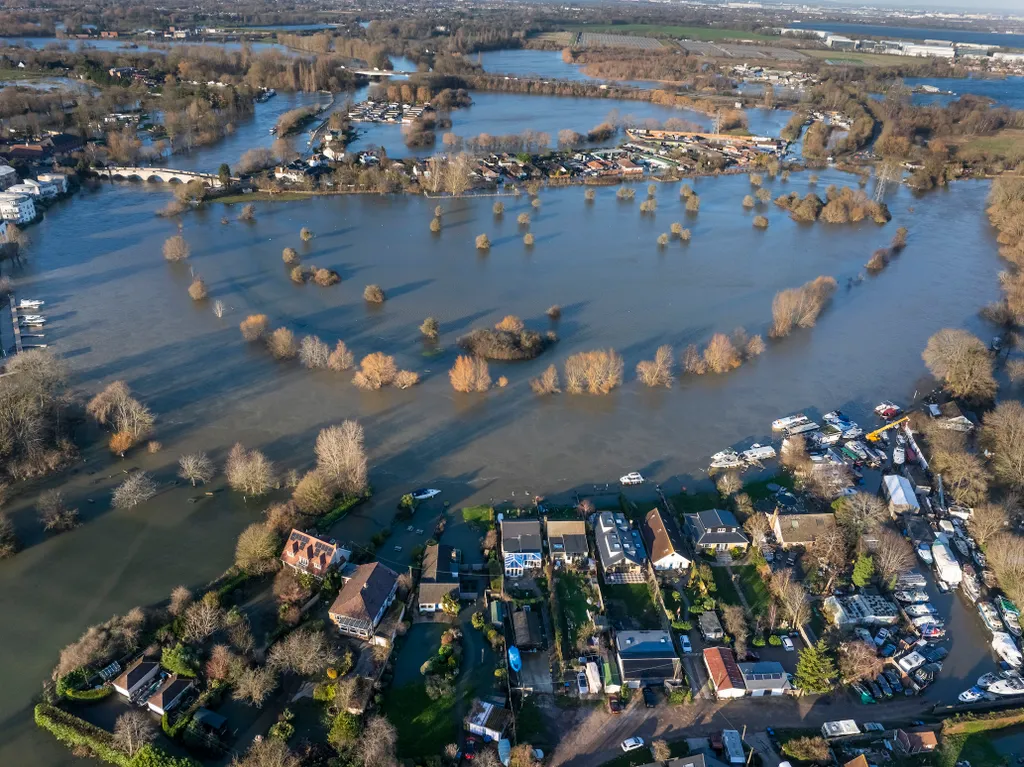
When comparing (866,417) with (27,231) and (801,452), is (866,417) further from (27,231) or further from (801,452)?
(27,231)

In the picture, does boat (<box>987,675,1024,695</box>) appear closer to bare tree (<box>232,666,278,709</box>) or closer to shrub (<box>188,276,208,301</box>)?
bare tree (<box>232,666,278,709</box>)

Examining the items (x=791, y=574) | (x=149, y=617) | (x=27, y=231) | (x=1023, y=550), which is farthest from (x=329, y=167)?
(x=1023, y=550)

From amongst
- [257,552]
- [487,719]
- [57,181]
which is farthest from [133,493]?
[57,181]

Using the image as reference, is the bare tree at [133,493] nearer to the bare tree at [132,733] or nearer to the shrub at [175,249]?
the bare tree at [132,733]

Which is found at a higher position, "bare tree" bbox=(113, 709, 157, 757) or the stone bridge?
the stone bridge

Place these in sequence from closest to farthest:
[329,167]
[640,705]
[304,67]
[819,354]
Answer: [640,705], [819,354], [329,167], [304,67]

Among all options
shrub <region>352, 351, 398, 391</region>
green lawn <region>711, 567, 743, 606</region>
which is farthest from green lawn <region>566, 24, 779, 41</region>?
green lawn <region>711, 567, 743, 606</region>
